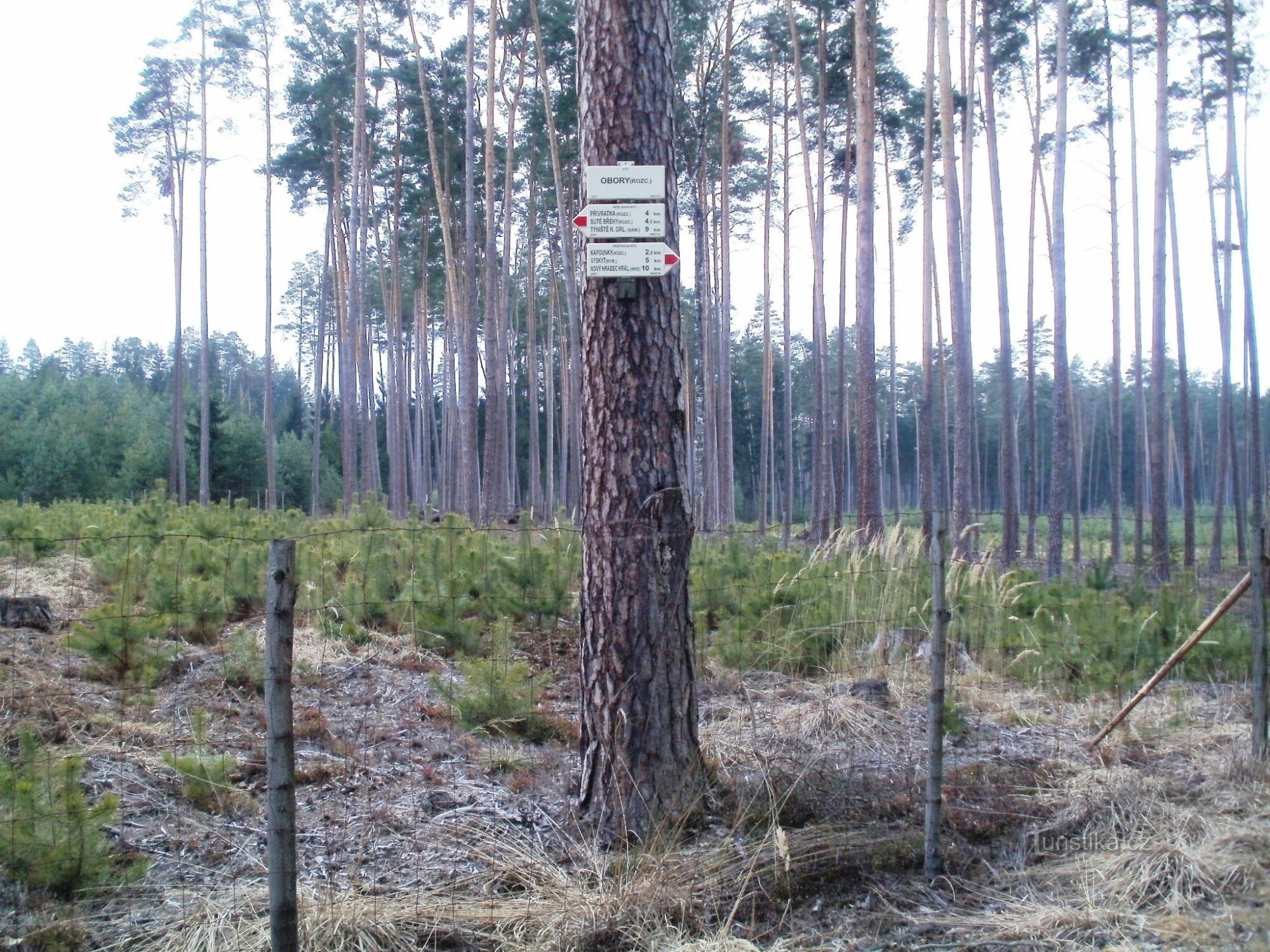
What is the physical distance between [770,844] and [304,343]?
61269 mm

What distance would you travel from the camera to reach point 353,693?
5207 mm

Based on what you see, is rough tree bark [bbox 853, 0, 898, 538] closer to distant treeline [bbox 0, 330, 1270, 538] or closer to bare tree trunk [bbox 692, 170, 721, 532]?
bare tree trunk [bbox 692, 170, 721, 532]

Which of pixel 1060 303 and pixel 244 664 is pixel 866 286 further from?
pixel 244 664

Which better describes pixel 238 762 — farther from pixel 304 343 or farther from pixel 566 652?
pixel 304 343

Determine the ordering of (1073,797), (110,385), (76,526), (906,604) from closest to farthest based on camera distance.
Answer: (1073,797) < (906,604) < (76,526) < (110,385)

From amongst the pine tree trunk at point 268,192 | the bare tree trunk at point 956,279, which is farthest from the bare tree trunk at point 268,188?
the bare tree trunk at point 956,279

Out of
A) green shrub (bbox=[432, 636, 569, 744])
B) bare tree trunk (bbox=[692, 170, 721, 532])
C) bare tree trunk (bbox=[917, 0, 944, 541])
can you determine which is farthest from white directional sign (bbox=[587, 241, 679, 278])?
bare tree trunk (bbox=[692, 170, 721, 532])

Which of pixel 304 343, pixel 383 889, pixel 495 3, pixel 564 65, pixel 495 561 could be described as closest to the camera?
pixel 383 889

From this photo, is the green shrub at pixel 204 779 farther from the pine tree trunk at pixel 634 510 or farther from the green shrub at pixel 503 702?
the pine tree trunk at pixel 634 510

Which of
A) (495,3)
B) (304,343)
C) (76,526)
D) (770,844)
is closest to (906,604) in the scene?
(770,844)

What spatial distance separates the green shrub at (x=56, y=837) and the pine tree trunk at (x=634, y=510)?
158 cm

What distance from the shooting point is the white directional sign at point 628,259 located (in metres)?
3.58

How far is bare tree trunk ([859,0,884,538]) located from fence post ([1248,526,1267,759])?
8614 mm

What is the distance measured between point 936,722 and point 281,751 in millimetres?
2195
